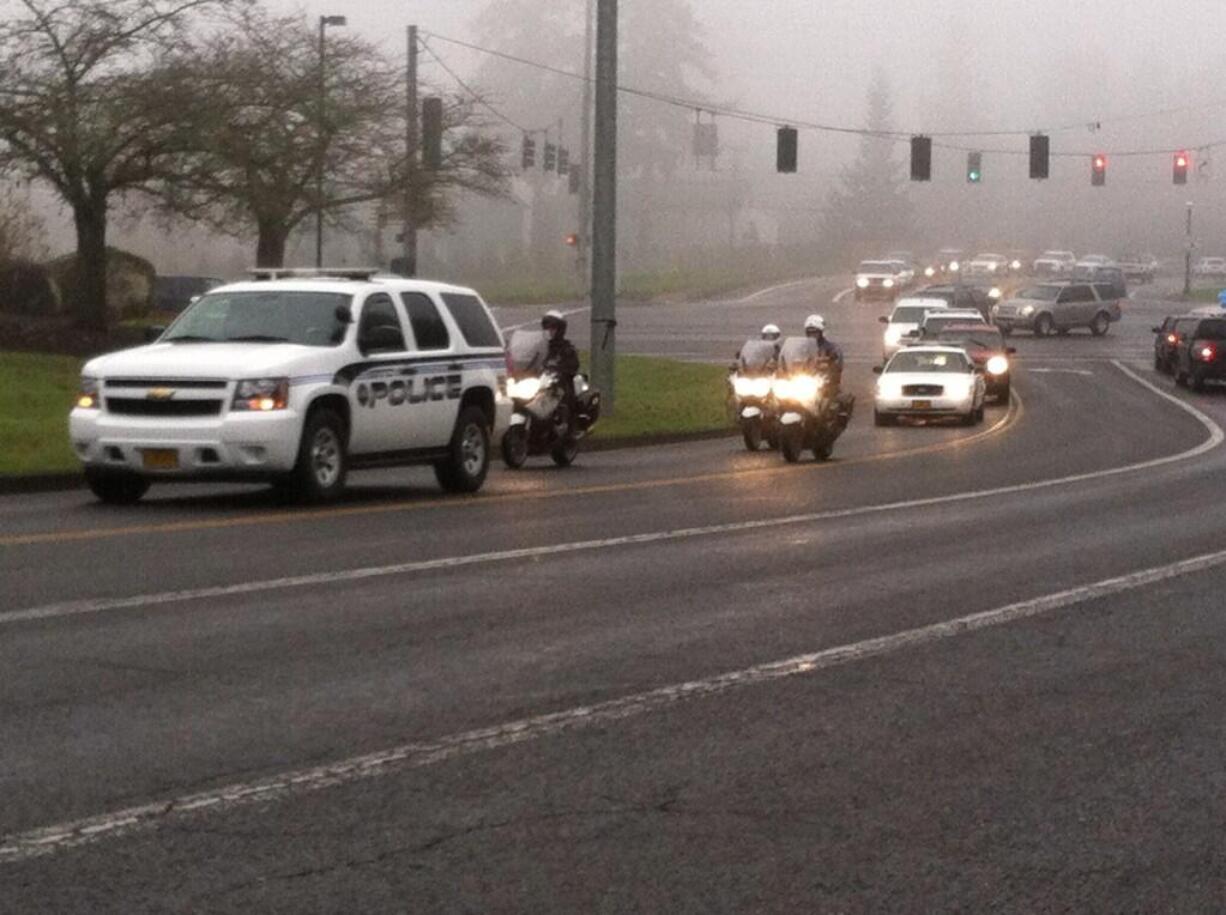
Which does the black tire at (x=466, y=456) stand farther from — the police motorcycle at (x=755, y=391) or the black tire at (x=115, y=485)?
the police motorcycle at (x=755, y=391)

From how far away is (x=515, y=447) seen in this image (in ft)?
82.8

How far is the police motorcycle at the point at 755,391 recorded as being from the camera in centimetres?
2975

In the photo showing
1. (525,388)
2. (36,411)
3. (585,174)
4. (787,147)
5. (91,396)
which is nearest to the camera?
(91,396)

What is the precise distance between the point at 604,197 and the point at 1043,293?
162 ft

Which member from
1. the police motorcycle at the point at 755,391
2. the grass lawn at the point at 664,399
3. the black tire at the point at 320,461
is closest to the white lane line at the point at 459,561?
the black tire at the point at 320,461

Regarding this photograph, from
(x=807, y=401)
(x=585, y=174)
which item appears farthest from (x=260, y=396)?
(x=585, y=174)

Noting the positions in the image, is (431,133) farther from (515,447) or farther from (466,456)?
(466,456)

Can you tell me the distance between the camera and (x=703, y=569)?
48.9 ft

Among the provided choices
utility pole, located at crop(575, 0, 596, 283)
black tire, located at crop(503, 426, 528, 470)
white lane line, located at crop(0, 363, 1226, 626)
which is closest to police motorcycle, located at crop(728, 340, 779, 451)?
black tire, located at crop(503, 426, 528, 470)

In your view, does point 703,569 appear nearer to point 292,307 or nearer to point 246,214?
point 292,307

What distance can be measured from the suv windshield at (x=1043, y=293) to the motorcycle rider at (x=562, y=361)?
185 feet

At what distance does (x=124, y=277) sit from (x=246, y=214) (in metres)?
4.89

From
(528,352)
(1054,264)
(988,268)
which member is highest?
(1054,264)

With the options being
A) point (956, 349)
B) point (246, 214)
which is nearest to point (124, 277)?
point (246, 214)
